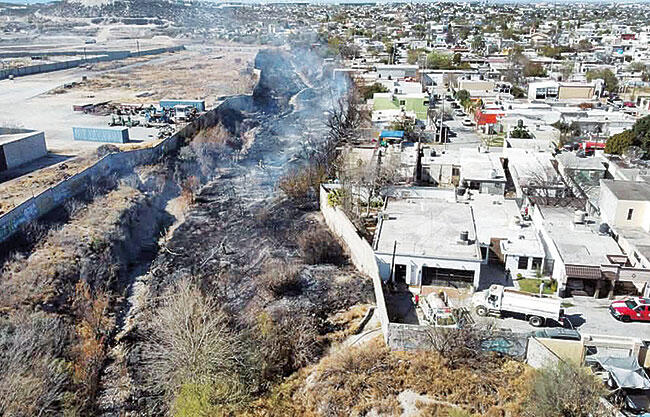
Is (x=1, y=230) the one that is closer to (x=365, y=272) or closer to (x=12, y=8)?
(x=365, y=272)

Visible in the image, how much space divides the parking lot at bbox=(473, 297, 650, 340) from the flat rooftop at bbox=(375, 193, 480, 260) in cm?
186

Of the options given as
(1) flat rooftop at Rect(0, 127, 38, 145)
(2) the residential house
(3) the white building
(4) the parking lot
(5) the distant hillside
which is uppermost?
(5) the distant hillside

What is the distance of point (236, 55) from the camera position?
58.9 metres

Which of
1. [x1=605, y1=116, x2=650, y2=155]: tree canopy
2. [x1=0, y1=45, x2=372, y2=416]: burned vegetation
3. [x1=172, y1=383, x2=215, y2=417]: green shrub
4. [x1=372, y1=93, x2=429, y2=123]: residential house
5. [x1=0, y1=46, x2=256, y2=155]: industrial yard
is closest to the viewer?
[x1=172, y1=383, x2=215, y2=417]: green shrub

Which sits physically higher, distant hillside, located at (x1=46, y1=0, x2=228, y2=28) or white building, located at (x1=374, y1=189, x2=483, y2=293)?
distant hillside, located at (x1=46, y1=0, x2=228, y2=28)

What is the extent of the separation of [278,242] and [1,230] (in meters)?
7.45

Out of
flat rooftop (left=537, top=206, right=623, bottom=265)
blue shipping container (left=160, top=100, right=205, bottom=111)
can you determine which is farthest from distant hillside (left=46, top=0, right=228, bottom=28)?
flat rooftop (left=537, top=206, right=623, bottom=265)

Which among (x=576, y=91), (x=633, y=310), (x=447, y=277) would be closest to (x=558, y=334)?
(x=633, y=310)

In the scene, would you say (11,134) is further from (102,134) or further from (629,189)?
(629,189)

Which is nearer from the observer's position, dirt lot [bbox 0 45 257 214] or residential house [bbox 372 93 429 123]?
dirt lot [bbox 0 45 257 214]

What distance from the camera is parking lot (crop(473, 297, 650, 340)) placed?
10.9m

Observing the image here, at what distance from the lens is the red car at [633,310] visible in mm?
11211

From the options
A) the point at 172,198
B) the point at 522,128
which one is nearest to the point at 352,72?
the point at 522,128

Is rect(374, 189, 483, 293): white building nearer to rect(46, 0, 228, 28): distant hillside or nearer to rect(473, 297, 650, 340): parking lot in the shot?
rect(473, 297, 650, 340): parking lot
